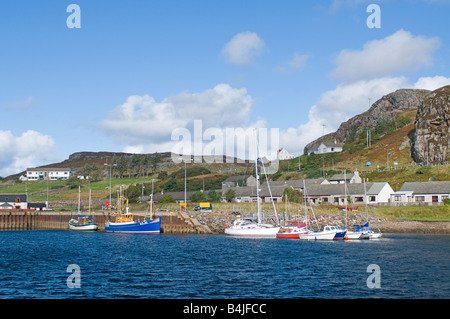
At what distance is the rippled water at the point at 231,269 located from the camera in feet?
112

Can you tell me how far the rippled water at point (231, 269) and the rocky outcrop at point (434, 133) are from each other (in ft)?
308

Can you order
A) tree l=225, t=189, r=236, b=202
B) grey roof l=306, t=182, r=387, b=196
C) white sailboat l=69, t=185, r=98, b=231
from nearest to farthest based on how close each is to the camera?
white sailboat l=69, t=185, r=98, b=231, grey roof l=306, t=182, r=387, b=196, tree l=225, t=189, r=236, b=202

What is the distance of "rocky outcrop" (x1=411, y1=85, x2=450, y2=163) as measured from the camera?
153 metres

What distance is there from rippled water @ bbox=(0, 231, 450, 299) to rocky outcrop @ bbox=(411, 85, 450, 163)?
9384 cm

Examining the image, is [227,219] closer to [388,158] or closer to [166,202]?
[166,202]

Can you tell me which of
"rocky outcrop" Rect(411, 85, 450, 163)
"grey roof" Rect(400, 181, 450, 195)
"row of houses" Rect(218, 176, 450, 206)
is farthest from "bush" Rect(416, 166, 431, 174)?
"grey roof" Rect(400, 181, 450, 195)

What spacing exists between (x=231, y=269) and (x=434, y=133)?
137 meters

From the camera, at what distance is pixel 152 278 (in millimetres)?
39656

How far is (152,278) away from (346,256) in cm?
2478

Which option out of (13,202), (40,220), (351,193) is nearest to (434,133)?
(351,193)

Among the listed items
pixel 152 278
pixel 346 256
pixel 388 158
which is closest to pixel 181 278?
pixel 152 278

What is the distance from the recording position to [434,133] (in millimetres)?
159125

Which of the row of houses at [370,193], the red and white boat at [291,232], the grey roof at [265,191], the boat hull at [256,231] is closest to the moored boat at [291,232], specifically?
the red and white boat at [291,232]

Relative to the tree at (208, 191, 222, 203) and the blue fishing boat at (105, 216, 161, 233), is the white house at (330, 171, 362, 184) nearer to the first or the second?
the tree at (208, 191, 222, 203)
